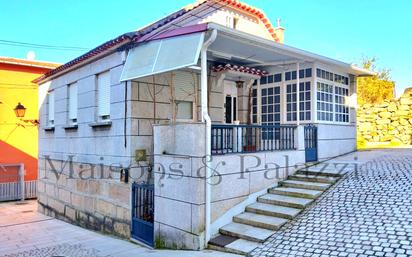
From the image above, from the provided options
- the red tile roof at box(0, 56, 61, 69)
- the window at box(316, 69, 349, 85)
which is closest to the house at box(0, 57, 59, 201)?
the red tile roof at box(0, 56, 61, 69)

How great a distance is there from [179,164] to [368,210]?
12.9ft

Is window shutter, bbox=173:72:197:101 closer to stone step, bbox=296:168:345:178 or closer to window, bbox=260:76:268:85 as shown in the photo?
window, bbox=260:76:268:85

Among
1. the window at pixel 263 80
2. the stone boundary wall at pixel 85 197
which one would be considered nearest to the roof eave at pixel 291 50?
the window at pixel 263 80

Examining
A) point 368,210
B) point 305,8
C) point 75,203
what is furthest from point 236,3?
point 75,203

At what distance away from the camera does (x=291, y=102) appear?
35.7 ft

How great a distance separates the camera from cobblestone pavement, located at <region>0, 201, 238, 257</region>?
7438 mm

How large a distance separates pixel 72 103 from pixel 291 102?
7.88m

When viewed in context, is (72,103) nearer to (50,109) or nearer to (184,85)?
(50,109)

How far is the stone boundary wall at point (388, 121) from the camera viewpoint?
668 inches

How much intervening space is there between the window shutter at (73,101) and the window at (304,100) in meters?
7.93

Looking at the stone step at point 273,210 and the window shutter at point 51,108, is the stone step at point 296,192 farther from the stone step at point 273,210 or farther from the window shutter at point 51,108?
the window shutter at point 51,108

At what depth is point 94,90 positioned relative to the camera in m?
10.4

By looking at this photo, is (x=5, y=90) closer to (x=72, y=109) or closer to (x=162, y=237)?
(x=72, y=109)

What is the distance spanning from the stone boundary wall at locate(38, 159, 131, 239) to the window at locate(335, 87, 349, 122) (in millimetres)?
7634
